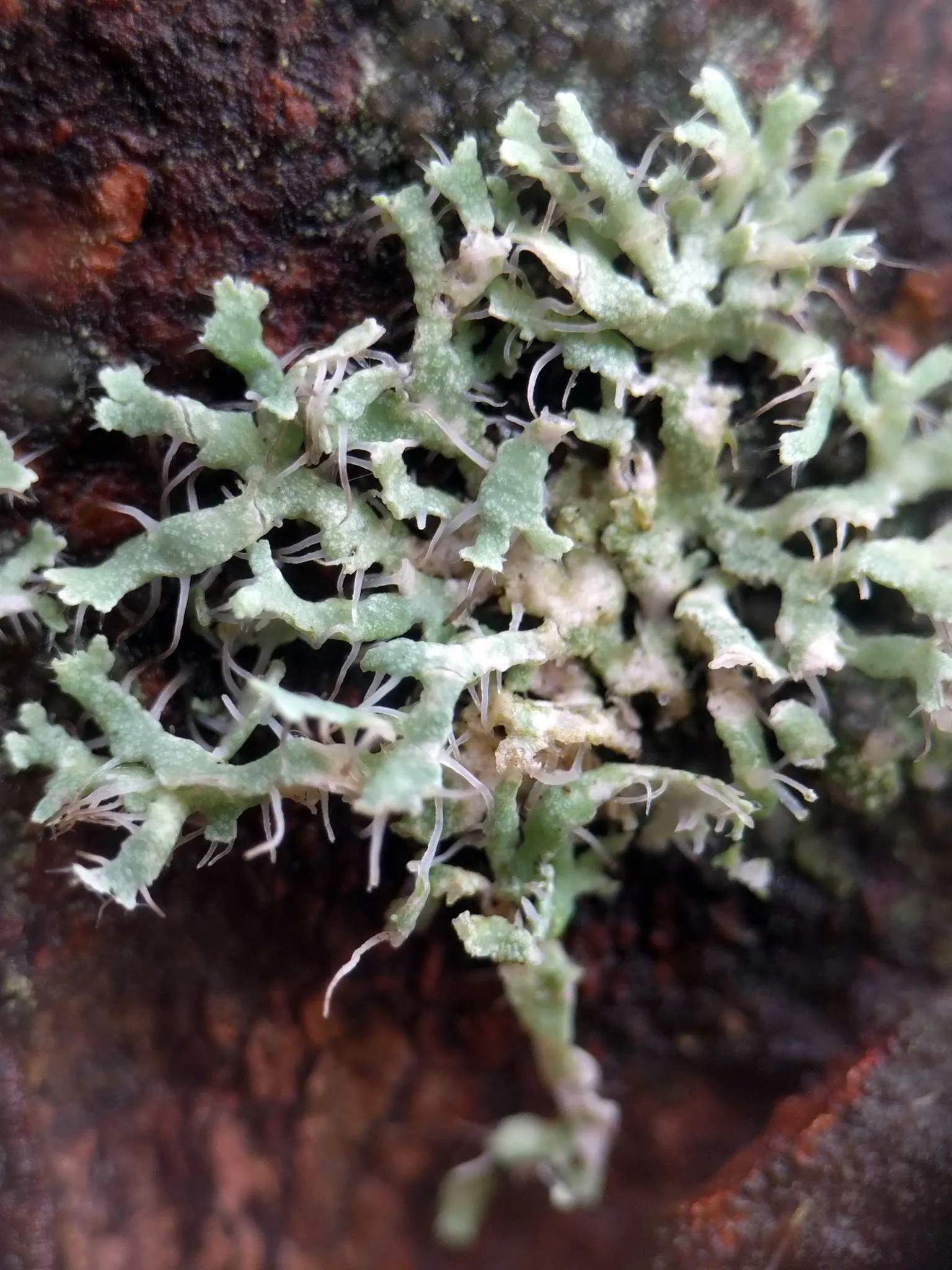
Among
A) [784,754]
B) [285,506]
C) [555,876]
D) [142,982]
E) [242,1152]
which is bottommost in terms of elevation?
[242,1152]

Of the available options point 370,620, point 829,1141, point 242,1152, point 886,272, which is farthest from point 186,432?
point 829,1141

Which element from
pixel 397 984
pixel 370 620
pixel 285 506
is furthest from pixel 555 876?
pixel 285 506

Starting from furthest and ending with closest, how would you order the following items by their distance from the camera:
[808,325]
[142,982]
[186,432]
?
[142,982]
[808,325]
[186,432]

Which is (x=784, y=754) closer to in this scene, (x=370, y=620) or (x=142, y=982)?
(x=370, y=620)

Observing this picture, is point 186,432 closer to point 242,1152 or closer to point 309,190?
point 309,190

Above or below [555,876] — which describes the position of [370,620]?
above

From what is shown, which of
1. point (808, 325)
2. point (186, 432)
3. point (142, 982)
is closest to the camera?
point (186, 432)

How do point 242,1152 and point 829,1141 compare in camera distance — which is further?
point 242,1152
